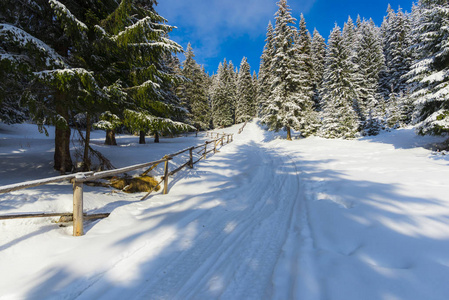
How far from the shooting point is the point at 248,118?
49438 mm

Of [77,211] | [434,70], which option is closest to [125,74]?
[77,211]

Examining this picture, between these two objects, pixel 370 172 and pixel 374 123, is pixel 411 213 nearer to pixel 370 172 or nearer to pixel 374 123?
pixel 370 172

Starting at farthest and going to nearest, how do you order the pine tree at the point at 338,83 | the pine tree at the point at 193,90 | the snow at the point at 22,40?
the pine tree at the point at 193,90 → the pine tree at the point at 338,83 → the snow at the point at 22,40

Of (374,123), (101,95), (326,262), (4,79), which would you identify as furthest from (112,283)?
(374,123)

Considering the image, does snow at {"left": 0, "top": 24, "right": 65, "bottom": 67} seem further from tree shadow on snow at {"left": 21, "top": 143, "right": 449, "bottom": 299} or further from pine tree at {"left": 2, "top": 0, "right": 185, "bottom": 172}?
tree shadow on snow at {"left": 21, "top": 143, "right": 449, "bottom": 299}

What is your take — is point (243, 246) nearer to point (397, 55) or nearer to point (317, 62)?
point (317, 62)

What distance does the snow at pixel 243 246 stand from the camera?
7.70ft

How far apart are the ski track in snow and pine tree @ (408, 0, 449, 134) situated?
965 centimetres

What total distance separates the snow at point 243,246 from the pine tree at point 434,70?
5366 millimetres

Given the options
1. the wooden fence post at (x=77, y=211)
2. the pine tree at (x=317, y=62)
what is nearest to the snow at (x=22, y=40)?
the wooden fence post at (x=77, y=211)

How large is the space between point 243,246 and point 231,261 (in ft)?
1.52

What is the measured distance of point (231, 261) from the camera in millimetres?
2953

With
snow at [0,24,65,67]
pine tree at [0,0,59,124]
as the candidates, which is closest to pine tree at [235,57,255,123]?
pine tree at [0,0,59,124]

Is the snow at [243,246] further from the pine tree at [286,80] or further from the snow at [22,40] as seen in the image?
the pine tree at [286,80]
